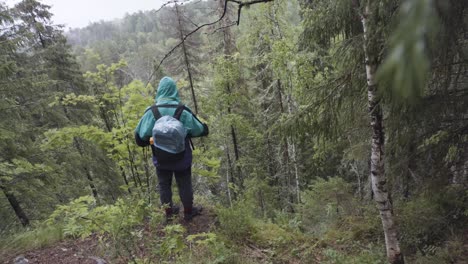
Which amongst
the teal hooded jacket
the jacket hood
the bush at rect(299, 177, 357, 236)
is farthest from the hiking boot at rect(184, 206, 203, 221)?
the bush at rect(299, 177, 357, 236)

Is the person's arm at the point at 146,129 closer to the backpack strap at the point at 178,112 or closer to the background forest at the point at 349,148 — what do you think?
the backpack strap at the point at 178,112

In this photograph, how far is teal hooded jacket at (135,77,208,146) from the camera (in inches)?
164

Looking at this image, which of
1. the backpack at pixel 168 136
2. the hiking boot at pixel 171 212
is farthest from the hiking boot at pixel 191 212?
the backpack at pixel 168 136

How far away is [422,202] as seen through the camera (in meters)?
4.56

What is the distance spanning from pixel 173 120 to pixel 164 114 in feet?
0.73

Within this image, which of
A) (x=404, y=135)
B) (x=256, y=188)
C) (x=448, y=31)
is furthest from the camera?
(x=256, y=188)

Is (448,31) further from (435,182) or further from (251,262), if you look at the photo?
(251,262)

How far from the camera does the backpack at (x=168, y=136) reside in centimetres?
389

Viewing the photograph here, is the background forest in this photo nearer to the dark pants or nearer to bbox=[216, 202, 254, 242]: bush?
bbox=[216, 202, 254, 242]: bush

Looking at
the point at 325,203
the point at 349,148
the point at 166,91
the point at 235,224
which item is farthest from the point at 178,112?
the point at 325,203

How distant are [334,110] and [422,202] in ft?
7.19

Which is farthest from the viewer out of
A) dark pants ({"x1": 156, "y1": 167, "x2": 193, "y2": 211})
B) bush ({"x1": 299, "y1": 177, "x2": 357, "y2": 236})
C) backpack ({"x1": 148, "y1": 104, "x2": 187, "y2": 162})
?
bush ({"x1": 299, "y1": 177, "x2": 357, "y2": 236})

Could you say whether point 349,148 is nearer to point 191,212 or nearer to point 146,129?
point 191,212

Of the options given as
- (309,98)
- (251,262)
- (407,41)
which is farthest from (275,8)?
(407,41)
